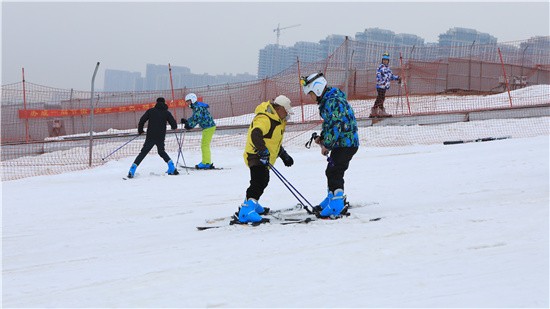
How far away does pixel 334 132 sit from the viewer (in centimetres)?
688

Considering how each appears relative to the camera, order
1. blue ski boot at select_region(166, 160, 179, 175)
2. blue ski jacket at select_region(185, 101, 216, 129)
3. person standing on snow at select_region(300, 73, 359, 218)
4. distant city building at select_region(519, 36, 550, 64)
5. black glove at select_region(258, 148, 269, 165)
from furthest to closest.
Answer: distant city building at select_region(519, 36, 550, 64) → blue ski jacket at select_region(185, 101, 216, 129) → blue ski boot at select_region(166, 160, 179, 175) → person standing on snow at select_region(300, 73, 359, 218) → black glove at select_region(258, 148, 269, 165)

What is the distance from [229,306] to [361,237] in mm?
2172

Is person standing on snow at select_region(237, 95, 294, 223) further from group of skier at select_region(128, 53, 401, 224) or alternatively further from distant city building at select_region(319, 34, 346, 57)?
distant city building at select_region(319, 34, 346, 57)

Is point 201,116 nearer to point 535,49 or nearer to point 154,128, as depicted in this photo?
point 154,128

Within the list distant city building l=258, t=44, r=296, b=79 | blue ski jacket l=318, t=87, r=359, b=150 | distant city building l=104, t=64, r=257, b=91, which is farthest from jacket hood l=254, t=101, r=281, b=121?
distant city building l=258, t=44, r=296, b=79

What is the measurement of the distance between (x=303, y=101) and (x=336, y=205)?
57.0ft

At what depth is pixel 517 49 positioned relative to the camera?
23.2 metres

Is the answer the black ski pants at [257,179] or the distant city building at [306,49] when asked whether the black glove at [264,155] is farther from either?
the distant city building at [306,49]

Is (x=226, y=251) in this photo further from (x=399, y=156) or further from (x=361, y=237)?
(x=399, y=156)

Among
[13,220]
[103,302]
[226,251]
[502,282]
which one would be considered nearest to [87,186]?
[13,220]

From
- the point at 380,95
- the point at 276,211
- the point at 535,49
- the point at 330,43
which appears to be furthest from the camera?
the point at 330,43

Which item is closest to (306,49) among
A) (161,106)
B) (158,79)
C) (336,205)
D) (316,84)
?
(158,79)

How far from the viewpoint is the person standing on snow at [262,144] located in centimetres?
677

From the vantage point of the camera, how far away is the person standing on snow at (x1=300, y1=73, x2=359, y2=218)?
684 centimetres
